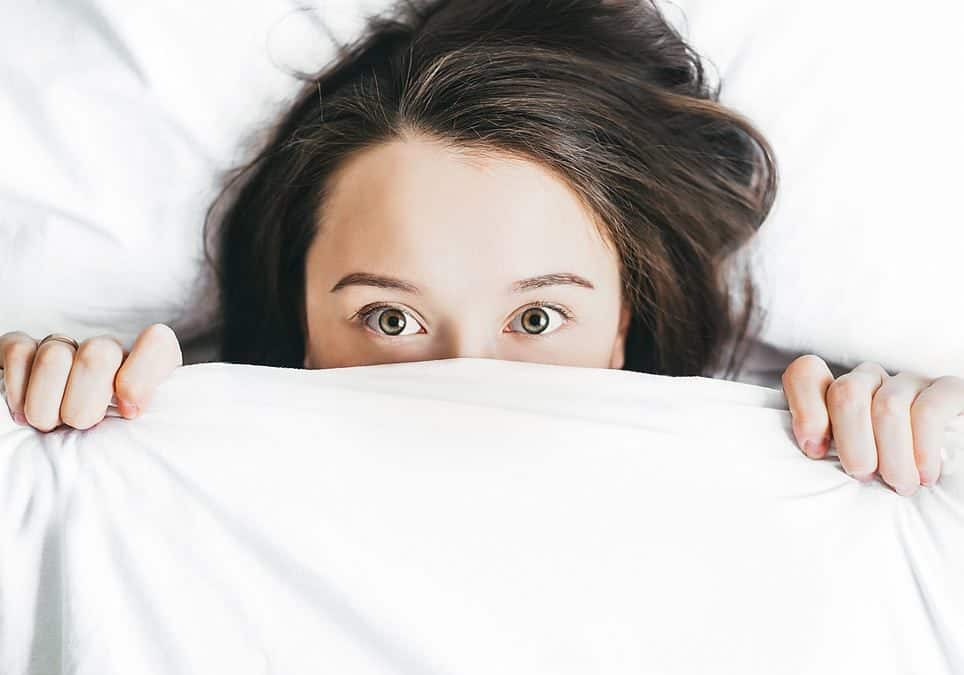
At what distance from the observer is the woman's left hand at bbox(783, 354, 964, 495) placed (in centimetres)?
75

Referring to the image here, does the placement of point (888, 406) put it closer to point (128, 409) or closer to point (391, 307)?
point (391, 307)

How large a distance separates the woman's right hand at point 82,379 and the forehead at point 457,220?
218 millimetres

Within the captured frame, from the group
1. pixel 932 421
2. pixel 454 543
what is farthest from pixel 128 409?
pixel 932 421

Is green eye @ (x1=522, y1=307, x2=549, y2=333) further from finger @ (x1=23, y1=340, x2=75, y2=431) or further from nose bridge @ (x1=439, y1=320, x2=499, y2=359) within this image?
finger @ (x1=23, y1=340, x2=75, y2=431)

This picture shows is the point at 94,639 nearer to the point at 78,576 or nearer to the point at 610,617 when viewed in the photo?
the point at 78,576

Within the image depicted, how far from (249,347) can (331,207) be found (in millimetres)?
252

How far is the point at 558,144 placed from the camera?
3.13 feet

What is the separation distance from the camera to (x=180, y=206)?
110cm

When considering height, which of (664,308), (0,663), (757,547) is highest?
(664,308)

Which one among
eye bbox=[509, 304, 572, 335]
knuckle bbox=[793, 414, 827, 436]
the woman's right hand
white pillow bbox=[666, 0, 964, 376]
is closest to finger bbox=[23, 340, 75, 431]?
the woman's right hand

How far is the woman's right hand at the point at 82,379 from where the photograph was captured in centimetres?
72

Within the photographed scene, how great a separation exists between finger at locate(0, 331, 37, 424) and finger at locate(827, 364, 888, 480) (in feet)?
1.95

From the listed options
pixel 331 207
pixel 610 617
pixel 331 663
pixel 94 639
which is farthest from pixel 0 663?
pixel 331 207

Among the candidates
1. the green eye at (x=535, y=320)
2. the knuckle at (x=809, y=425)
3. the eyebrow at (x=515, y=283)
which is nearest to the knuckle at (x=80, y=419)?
the eyebrow at (x=515, y=283)
